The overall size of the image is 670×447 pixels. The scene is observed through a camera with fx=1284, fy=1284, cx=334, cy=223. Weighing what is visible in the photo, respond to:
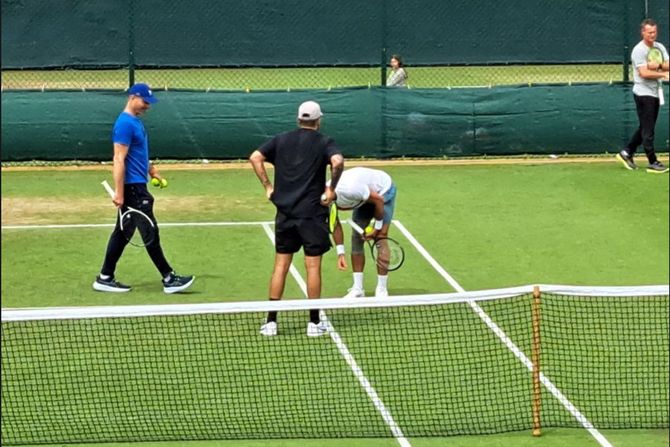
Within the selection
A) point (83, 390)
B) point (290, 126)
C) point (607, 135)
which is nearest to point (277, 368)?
point (83, 390)

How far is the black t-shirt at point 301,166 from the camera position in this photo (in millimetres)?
9969

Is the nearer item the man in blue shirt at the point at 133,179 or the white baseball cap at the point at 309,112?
the white baseball cap at the point at 309,112

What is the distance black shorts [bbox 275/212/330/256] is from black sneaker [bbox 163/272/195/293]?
6.15ft

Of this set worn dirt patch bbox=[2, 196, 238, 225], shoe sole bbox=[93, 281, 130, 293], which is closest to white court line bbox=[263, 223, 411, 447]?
shoe sole bbox=[93, 281, 130, 293]

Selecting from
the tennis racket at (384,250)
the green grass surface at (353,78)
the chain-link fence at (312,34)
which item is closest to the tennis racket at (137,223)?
the tennis racket at (384,250)

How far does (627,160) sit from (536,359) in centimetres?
1083

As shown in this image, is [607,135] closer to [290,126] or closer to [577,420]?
[290,126]

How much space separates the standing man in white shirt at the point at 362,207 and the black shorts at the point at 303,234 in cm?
34

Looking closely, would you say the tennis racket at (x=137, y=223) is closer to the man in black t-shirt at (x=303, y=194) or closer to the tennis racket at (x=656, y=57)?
the man in black t-shirt at (x=303, y=194)

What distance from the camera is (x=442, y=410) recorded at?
8320 millimetres

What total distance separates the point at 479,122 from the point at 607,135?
196 cm

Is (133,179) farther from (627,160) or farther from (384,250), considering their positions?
(627,160)

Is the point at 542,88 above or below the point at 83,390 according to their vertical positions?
above

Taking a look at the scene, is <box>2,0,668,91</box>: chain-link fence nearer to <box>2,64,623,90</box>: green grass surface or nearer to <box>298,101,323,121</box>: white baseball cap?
<box>2,64,623,90</box>: green grass surface
